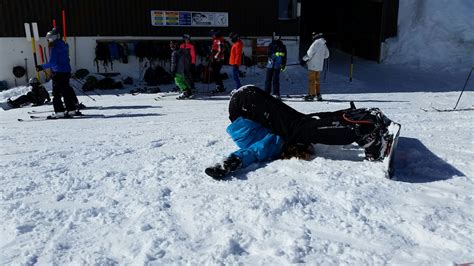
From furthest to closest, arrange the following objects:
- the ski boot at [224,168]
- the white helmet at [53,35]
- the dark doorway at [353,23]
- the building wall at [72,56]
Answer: the dark doorway at [353,23] < the building wall at [72,56] < the white helmet at [53,35] < the ski boot at [224,168]

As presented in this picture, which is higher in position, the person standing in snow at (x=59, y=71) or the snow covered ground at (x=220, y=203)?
the person standing in snow at (x=59, y=71)

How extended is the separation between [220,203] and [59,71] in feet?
18.6

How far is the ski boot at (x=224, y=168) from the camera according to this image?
4.12m

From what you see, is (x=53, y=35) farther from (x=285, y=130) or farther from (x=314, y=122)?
(x=314, y=122)

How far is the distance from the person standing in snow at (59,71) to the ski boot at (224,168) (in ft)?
16.6

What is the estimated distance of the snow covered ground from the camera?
2881mm

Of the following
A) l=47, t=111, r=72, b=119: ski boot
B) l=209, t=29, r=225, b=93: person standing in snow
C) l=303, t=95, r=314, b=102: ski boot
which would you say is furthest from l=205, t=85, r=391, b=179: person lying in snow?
l=209, t=29, r=225, b=93: person standing in snow

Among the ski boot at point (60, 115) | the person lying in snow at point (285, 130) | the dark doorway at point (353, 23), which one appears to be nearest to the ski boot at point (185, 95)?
the ski boot at point (60, 115)

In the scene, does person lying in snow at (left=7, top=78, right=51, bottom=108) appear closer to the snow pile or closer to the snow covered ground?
the snow covered ground

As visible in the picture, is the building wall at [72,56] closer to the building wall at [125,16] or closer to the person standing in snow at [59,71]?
the building wall at [125,16]

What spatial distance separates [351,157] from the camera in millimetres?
4738

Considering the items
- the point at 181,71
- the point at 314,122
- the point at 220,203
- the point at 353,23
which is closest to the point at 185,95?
the point at 181,71

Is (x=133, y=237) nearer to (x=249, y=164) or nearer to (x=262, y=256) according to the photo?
(x=262, y=256)

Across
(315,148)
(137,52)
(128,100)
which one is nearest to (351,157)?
(315,148)
